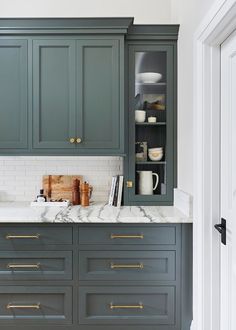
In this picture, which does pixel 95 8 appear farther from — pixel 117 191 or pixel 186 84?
pixel 117 191

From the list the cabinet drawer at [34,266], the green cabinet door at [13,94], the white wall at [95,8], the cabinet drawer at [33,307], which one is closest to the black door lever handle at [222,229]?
the cabinet drawer at [34,266]

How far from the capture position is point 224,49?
5.72ft

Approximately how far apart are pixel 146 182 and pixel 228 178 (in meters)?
1.00

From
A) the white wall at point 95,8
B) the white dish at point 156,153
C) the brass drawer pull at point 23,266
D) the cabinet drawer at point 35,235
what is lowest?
the brass drawer pull at point 23,266

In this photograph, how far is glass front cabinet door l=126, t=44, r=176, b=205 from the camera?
2559 millimetres

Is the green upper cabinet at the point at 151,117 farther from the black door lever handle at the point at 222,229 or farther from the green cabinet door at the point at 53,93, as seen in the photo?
the black door lever handle at the point at 222,229

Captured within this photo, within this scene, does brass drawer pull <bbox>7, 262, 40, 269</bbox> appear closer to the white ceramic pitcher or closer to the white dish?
the white ceramic pitcher

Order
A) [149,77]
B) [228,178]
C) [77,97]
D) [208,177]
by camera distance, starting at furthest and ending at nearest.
Result: 1. [149,77]
2. [77,97]
3. [208,177]
4. [228,178]

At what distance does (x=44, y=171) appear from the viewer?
9.34ft

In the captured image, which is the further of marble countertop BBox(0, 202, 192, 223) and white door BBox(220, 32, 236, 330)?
marble countertop BBox(0, 202, 192, 223)

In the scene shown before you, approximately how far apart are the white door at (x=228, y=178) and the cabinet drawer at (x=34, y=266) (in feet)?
3.51

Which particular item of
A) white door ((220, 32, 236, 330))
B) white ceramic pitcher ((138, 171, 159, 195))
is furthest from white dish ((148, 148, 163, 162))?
white door ((220, 32, 236, 330))

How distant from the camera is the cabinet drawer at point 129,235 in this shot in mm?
2176

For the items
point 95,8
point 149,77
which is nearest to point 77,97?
point 149,77
